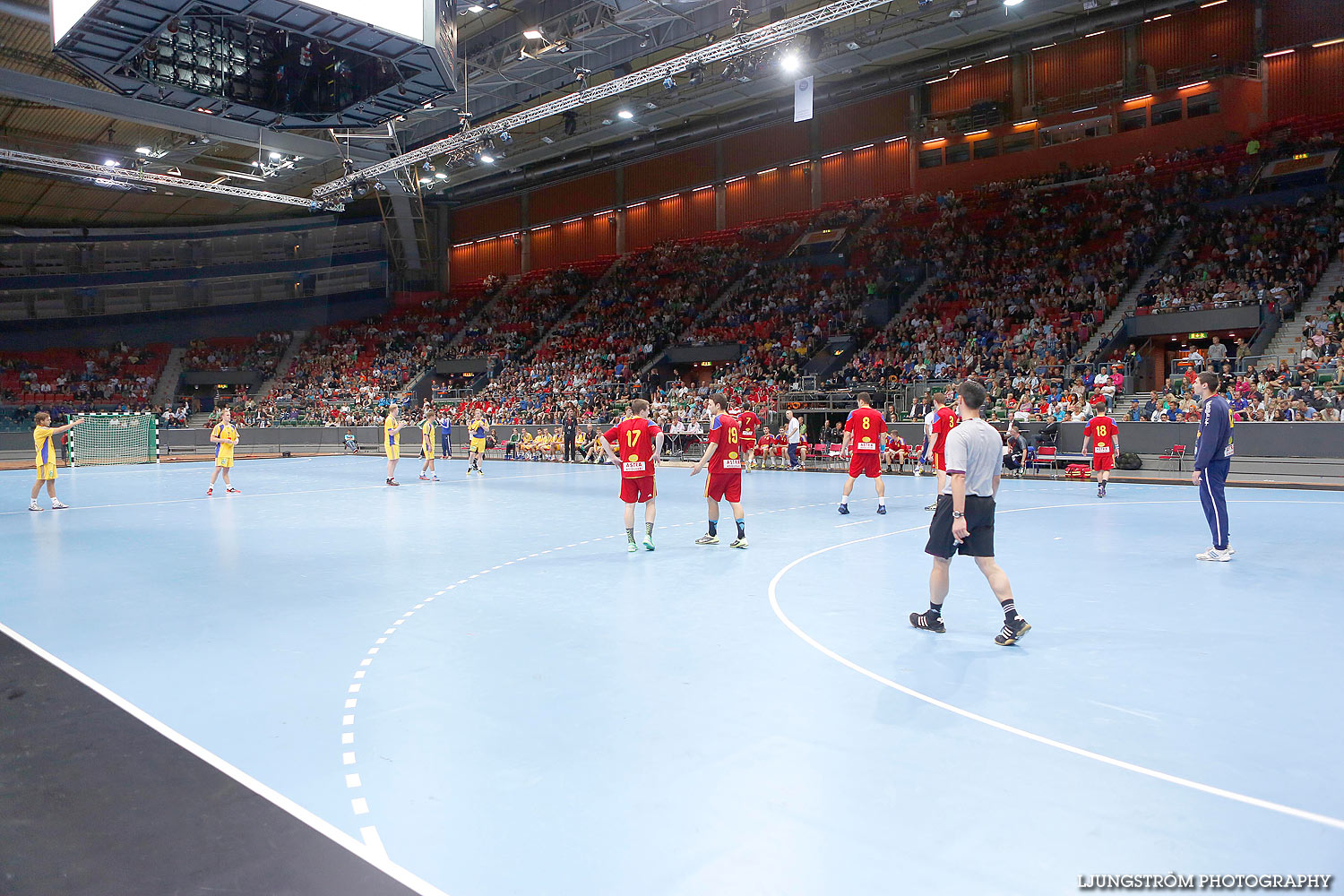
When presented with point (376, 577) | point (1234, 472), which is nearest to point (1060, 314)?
point (1234, 472)

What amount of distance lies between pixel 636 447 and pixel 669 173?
37.6 m

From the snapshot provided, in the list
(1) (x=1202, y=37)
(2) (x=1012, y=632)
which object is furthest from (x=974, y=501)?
(1) (x=1202, y=37)

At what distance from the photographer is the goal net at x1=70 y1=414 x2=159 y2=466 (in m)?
33.5

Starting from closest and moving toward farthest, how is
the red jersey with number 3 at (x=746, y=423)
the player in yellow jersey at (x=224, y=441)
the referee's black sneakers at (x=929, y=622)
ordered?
1. the referee's black sneakers at (x=929, y=622)
2. the red jersey with number 3 at (x=746, y=423)
3. the player in yellow jersey at (x=224, y=441)

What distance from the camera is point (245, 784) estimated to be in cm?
390

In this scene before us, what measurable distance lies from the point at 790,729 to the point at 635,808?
116 cm

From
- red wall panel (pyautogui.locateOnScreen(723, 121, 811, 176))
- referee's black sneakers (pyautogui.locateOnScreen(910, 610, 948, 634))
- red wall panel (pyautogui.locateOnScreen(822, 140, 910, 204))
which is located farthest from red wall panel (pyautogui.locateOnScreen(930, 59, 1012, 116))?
referee's black sneakers (pyautogui.locateOnScreen(910, 610, 948, 634))

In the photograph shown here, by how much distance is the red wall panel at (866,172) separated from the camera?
37.5 meters

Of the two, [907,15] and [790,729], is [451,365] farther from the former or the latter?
[790,729]

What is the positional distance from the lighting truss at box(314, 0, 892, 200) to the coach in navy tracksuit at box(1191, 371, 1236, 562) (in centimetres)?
1399

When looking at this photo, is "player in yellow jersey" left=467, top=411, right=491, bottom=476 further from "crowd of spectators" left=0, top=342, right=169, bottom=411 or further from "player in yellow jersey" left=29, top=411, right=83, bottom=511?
"crowd of spectators" left=0, top=342, right=169, bottom=411

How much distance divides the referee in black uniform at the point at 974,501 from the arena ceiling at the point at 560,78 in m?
19.0

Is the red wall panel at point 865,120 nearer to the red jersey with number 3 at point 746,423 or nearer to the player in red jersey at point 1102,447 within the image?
the player in red jersey at point 1102,447

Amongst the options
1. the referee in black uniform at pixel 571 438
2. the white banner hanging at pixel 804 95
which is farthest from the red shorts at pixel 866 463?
the referee in black uniform at pixel 571 438
